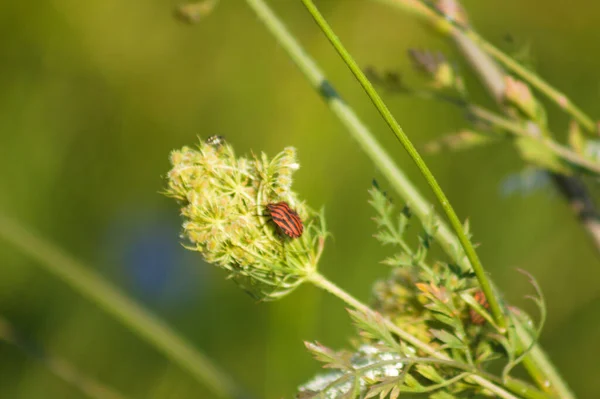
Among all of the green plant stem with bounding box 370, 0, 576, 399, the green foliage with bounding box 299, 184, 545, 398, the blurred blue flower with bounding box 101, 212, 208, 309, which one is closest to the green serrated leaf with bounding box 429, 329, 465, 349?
the green foliage with bounding box 299, 184, 545, 398

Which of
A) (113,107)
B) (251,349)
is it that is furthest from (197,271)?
(113,107)

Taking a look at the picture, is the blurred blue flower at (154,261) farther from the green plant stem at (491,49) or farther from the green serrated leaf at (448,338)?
the green serrated leaf at (448,338)

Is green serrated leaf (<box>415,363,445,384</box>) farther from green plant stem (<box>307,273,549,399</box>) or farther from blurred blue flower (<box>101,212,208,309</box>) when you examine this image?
blurred blue flower (<box>101,212,208,309</box>)

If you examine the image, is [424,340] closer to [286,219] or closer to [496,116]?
[286,219]

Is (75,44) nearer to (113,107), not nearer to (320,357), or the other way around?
(113,107)

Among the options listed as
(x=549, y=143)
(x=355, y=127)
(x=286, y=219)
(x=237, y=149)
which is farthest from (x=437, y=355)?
(x=237, y=149)

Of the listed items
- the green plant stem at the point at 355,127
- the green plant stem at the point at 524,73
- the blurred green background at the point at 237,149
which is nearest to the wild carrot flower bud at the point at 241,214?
the green plant stem at the point at 355,127
